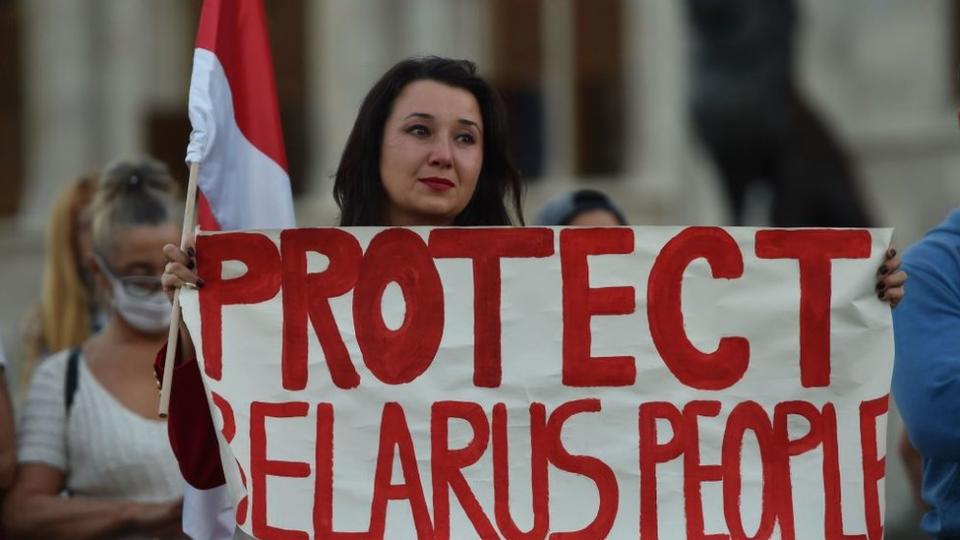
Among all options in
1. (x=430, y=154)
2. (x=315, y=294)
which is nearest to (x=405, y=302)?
(x=315, y=294)

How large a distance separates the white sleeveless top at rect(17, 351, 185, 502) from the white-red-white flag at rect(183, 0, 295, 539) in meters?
0.60

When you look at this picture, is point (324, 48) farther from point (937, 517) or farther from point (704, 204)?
point (937, 517)

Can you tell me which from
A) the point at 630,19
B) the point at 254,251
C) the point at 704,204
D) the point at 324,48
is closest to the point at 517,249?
the point at 254,251

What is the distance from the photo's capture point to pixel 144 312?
4.88m

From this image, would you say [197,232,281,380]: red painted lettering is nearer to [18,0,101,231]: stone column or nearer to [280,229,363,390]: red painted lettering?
[280,229,363,390]: red painted lettering

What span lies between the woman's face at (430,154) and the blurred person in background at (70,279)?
1735 mm

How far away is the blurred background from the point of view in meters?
13.7

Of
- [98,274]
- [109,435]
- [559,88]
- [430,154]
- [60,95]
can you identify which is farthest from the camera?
[60,95]

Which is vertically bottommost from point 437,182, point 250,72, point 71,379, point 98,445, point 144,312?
point 98,445

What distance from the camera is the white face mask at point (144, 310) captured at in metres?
4.88

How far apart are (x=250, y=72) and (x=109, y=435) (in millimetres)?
932

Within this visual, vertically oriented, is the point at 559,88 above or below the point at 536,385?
above

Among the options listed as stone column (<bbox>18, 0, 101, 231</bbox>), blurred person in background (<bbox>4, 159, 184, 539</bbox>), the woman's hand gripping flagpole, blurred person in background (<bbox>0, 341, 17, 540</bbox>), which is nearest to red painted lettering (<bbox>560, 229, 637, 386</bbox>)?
the woman's hand gripping flagpole

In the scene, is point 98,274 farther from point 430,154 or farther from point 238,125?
point 430,154
